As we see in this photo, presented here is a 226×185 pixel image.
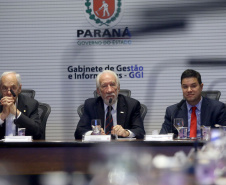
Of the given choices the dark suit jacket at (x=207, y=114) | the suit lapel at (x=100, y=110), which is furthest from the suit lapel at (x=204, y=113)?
the suit lapel at (x=100, y=110)

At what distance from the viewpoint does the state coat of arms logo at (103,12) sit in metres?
6.15

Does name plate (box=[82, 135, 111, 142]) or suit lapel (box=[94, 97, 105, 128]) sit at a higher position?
suit lapel (box=[94, 97, 105, 128])

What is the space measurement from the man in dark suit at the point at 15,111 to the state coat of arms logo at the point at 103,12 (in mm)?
2080

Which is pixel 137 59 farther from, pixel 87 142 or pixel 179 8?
pixel 87 142

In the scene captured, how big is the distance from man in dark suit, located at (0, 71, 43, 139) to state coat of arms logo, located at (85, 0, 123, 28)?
208 cm

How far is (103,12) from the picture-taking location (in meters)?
6.19

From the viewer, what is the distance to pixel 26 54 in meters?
6.29

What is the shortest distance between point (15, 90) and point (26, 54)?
80.2 inches

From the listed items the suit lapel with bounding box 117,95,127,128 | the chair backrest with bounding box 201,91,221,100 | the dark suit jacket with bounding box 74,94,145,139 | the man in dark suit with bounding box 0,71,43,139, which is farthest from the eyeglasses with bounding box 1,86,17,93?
the chair backrest with bounding box 201,91,221,100

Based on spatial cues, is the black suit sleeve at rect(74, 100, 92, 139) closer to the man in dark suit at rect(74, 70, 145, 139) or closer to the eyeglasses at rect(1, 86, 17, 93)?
the man in dark suit at rect(74, 70, 145, 139)

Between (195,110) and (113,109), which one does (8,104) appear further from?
(195,110)

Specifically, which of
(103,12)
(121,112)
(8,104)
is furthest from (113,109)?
(103,12)

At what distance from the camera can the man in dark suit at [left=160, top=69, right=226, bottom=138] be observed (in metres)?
4.21

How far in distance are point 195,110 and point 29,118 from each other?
5.20ft
